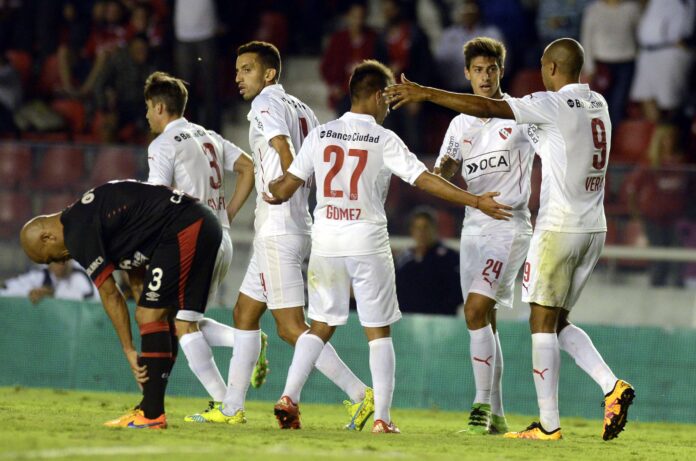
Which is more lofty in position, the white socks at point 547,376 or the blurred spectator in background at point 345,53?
the blurred spectator in background at point 345,53

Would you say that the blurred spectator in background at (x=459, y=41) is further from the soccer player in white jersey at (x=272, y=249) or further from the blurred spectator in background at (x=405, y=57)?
the soccer player in white jersey at (x=272, y=249)

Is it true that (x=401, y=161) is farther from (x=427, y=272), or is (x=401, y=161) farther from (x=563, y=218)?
(x=427, y=272)

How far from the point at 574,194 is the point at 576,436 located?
2.00m

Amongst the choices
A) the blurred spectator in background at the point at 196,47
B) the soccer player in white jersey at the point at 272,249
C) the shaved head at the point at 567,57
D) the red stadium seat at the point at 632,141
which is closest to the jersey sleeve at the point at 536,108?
the shaved head at the point at 567,57

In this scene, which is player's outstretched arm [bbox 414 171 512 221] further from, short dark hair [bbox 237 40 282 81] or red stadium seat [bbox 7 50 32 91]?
red stadium seat [bbox 7 50 32 91]

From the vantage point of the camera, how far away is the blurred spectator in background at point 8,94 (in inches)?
659

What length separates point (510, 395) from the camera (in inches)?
501

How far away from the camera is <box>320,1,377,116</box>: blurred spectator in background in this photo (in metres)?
16.7

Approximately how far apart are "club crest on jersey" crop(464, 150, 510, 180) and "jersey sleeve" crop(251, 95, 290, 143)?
139cm

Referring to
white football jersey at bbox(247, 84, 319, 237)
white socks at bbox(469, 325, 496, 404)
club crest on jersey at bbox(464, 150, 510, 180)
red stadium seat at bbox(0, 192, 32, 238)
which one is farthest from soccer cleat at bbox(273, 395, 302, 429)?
red stadium seat at bbox(0, 192, 32, 238)

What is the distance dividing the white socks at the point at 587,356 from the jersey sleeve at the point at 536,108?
4.91 feet

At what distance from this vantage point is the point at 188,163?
31.8ft

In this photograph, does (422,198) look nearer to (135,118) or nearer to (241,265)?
(241,265)

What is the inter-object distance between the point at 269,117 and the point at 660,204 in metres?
4.90
